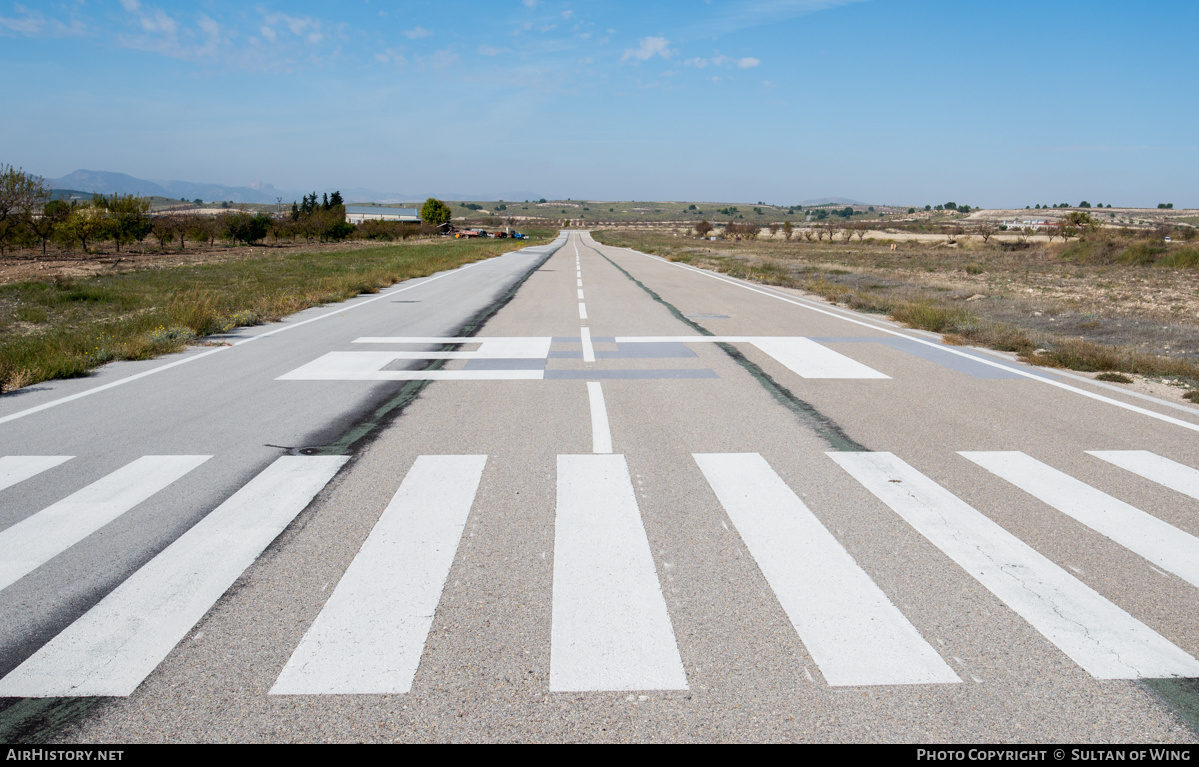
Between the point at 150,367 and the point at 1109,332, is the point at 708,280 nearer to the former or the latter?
the point at 1109,332

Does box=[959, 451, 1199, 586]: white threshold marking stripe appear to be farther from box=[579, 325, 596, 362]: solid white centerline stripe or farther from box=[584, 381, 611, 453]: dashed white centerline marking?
box=[579, 325, 596, 362]: solid white centerline stripe

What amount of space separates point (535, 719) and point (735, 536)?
6.40ft

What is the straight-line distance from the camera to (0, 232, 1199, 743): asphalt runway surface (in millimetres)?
2768

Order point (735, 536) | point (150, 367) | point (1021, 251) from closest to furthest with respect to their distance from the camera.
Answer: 1. point (735, 536)
2. point (150, 367)
3. point (1021, 251)

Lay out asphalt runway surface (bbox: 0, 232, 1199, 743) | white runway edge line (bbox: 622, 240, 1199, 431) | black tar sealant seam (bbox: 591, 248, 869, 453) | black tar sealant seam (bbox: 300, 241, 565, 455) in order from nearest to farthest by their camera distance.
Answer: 1. asphalt runway surface (bbox: 0, 232, 1199, 743)
2. black tar sealant seam (bbox: 300, 241, 565, 455)
3. black tar sealant seam (bbox: 591, 248, 869, 453)
4. white runway edge line (bbox: 622, 240, 1199, 431)

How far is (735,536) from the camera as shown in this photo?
4297 millimetres

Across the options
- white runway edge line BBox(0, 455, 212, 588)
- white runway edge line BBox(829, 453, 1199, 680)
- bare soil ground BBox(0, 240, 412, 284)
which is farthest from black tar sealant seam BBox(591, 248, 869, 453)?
bare soil ground BBox(0, 240, 412, 284)

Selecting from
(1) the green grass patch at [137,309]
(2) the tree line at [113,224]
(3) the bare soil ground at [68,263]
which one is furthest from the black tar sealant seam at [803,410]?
(2) the tree line at [113,224]

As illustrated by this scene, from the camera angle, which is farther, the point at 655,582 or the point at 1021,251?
the point at 1021,251

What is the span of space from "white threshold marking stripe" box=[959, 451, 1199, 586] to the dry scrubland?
4.36m

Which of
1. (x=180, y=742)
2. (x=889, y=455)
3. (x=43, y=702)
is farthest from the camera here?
(x=889, y=455)

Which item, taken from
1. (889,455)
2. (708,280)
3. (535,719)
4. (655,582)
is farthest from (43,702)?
(708,280)

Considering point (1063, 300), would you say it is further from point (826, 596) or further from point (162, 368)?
point (162, 368)

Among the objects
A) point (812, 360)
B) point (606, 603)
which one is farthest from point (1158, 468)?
point (812, 360)
